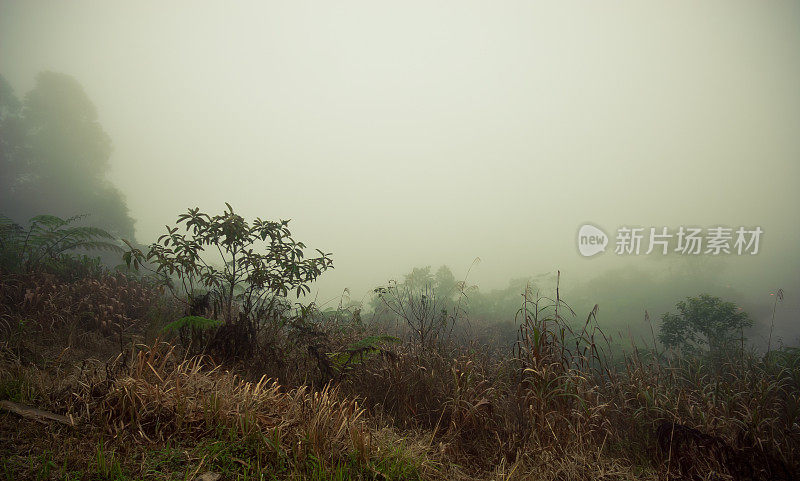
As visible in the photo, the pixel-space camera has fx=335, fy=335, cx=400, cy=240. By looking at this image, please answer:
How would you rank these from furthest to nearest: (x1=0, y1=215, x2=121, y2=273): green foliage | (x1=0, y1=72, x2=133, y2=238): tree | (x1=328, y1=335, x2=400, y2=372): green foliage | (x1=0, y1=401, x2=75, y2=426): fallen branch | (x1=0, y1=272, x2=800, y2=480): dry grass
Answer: (x1=0, y1=72, x2=133, y2=238): tree < (x1=0, y1=215, x2=121, y2=273): green foliage < (x1=328, y1=335, x2=400, y2=372): green foliage < (x1=0, y1=401, x2=75, y2=426): fallen branch < (x1=0, y1=272, x2=800, y2=480): dry grass

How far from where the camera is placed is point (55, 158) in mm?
23266

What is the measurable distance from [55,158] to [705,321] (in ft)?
130

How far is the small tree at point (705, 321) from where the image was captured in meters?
14.5

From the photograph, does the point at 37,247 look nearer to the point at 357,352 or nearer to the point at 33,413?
the point at 33,413

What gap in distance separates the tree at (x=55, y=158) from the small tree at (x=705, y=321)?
33.6 meters

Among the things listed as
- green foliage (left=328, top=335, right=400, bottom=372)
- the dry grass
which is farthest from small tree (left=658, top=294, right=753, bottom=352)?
green foliage (left=328, top=335, right=400, bottom=372)

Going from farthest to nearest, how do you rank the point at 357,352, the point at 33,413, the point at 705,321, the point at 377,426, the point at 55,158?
the point at 55,158 < the point at 705,321 < the point at 357,352 < the point at 377,426 < the point at 33,413

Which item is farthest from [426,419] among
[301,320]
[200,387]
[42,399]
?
[42,399]

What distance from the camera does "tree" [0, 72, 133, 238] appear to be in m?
21.9

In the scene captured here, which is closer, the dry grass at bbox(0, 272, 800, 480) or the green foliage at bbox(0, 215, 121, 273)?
the dry grass at bbox(0, 272, 800, 480)

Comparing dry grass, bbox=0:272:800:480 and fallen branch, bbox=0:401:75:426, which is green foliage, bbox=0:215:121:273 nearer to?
dry grass, bbox=0:272:800:480

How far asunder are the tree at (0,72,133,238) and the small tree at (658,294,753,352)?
33626 mm

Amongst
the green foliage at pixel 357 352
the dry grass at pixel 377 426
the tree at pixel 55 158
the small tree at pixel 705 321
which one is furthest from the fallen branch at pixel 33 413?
the tree at pixel 55 158

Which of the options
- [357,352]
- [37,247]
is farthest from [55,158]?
[357,352]
